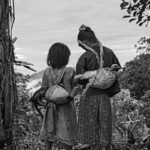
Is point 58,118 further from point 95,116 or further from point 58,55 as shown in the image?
point 58,55

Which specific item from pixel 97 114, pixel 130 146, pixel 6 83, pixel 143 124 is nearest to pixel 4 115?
pixel 6 83

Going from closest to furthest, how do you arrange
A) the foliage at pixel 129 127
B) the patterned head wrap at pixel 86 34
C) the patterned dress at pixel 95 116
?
Answer: 1. the patterned dress at pixel 95 116
2. the patterned head wrap at pixel 86 34
3. the foliage at pixel 129 127

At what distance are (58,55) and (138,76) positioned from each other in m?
19.0

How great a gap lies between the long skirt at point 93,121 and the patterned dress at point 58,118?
25cm

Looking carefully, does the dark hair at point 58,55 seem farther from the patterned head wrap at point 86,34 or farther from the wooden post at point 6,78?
the wooden post at point 6,78

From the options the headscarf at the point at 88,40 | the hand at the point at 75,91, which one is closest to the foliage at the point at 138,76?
the headscarf at the point at 88,40

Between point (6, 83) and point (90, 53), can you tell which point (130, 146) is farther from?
point (6, 83)

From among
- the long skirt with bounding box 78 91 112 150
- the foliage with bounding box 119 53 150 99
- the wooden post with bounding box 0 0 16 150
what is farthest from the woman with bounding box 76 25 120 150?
the foliage with bounding box 119 53 150 99

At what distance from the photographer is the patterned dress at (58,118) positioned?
5.75m

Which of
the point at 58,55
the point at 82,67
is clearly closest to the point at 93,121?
the point at 82,67

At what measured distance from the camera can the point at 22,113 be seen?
6887 mm

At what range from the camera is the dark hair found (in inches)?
227

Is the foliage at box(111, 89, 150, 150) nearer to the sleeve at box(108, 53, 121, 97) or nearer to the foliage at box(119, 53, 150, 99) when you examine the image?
the sleeve at box(108, 53, 121, 97)

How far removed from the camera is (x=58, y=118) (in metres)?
5.80
